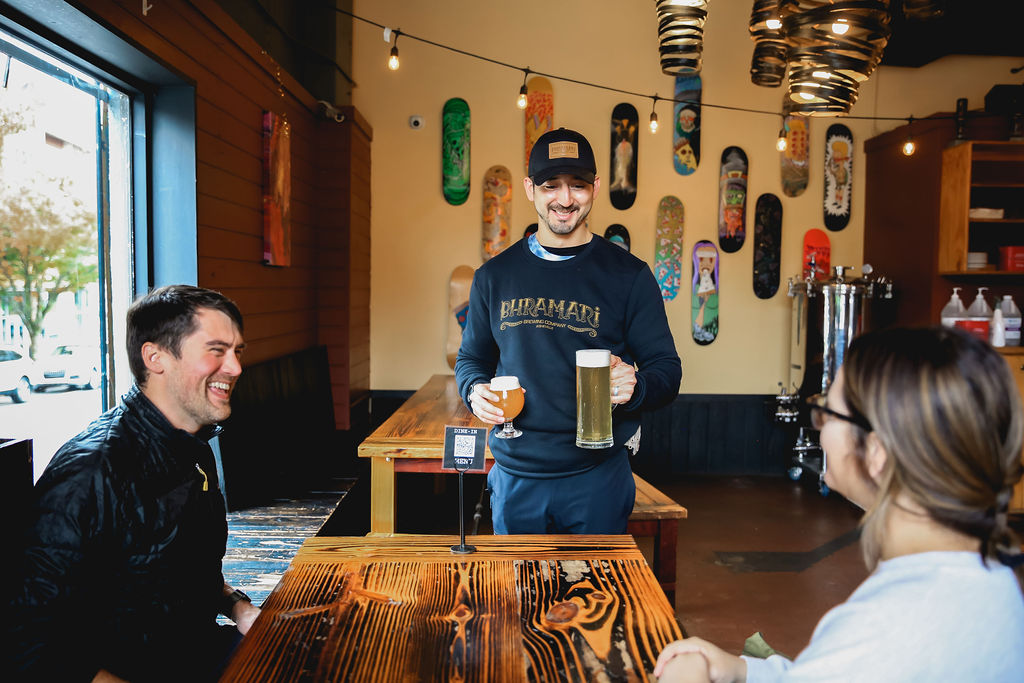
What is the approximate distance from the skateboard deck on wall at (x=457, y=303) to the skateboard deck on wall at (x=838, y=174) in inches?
118

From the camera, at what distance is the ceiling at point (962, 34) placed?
4.75m

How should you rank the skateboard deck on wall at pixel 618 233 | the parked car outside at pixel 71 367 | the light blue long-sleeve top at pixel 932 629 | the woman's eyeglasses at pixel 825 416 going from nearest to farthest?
the light blue long-sleeve top at pixel 932 629
the woman's eyeglasses at pixel 825 416
the parked car outside at pixel 71 367
the skateboard deck on wall at pixel 618 233

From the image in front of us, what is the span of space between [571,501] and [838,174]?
484 centimetres

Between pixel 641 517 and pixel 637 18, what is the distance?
429 centimetres

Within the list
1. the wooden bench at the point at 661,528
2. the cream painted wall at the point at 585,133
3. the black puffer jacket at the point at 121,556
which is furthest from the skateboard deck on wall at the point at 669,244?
the black puffer jacket at the point at 121,556

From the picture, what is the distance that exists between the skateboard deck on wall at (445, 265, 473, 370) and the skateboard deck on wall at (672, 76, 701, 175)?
6.26 feet

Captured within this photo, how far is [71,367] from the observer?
259cm

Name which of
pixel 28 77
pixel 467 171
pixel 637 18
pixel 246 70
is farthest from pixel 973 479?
pixel 637 18

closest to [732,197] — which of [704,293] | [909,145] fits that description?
[704,293]

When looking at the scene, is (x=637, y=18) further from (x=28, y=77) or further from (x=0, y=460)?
(x=0, y=460)

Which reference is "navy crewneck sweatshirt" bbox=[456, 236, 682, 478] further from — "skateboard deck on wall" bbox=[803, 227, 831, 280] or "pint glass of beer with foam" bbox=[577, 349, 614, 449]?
"skateboard deck on wall" bbox=[803, 227, 831, 280]

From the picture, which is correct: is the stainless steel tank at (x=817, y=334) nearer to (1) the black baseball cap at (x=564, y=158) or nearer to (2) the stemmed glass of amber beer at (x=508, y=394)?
(1) the black baseball cap at (x=564, y=158)

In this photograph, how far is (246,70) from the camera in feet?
11.5

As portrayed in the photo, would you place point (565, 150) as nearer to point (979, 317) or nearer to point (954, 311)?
point (954, 311)
